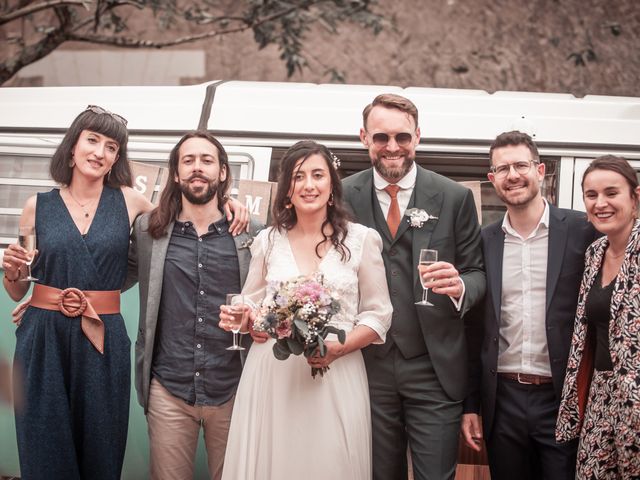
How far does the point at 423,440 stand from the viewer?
12.0 feet

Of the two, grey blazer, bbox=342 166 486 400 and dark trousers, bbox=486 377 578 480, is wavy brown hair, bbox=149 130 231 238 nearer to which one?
grey blazer, bbox=342 166 486 400

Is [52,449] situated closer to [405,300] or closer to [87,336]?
[87,336]

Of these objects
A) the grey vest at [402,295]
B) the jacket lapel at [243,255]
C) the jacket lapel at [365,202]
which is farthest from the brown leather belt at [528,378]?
the jacket lapel at [243,255]

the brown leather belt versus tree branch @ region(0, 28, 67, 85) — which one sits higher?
tree branch @ region(0, 28, 67, 85)

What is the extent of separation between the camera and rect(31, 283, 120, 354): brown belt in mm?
3641

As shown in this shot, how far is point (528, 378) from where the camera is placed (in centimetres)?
371

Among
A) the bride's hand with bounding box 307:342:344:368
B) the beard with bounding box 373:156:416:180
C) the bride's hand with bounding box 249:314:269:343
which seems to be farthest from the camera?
the beard with bounding box 373:156:416:180

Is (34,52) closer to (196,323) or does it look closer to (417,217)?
(196,323)

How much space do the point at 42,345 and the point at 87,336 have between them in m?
0.21

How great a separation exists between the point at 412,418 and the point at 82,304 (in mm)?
1679

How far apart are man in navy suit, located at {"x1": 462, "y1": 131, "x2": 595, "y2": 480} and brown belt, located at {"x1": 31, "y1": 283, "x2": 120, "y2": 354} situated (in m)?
1.87

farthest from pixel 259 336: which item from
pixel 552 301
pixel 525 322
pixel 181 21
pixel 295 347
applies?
pixel 181 21

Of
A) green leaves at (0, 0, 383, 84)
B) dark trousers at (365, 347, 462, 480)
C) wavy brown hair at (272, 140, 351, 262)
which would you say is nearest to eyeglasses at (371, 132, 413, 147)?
wavy brown hair at (272, 140, 351, 262)

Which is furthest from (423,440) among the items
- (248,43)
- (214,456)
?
(248,43)
